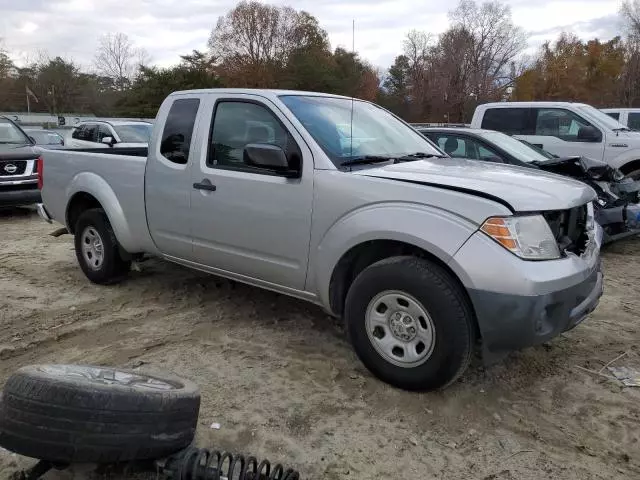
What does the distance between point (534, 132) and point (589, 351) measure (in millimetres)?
6624

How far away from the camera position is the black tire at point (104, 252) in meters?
5.20

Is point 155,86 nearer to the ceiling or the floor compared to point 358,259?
nearer to the ceiling

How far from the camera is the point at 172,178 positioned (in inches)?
176

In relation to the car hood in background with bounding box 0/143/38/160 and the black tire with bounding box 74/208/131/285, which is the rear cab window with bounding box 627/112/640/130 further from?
the car hood in background with bounding box 0/143/38/160

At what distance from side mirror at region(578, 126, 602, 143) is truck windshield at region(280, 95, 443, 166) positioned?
556 centimetres

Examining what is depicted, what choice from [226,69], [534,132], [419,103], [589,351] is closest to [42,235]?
[589,351]

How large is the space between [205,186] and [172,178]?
0.44 meters

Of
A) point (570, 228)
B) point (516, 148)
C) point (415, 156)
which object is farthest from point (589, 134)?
point (570, 228)

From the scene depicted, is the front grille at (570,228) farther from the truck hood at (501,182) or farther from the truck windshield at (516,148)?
the truck windshield at (516,148)

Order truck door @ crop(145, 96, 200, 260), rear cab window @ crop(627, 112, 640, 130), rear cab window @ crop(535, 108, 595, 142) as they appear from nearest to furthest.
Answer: truck door @ crop(145, 96, 200, 260) < rear cab window @ crop(535, 108, 595, 142) < rear cab window @ crop(627, 112, 640, 130)

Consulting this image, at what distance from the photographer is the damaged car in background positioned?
6578mm

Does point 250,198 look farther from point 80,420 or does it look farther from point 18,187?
point 18,187

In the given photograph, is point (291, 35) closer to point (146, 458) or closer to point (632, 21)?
point (632, 21)

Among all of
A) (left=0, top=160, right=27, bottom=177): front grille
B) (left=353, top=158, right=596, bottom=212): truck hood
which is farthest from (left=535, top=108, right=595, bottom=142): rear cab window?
(left=0, top=160, right=27, bottom=177): front grille
